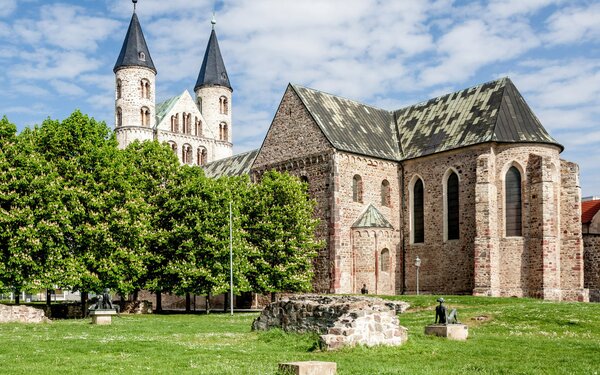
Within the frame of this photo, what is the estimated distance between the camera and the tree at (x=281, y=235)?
4409cm

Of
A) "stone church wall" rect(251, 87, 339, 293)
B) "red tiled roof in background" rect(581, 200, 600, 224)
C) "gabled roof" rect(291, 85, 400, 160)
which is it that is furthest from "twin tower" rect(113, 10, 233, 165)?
"red tiled roof in background" rect(581, 200, 600, 224)

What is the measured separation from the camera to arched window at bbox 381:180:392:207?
49.2 meters

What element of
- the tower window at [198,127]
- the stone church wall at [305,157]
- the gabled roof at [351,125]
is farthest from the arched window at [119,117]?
the gabled roof at [351,125]

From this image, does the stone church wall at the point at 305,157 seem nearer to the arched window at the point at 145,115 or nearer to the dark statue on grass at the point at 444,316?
the dark statue on grass at the point at 444,316

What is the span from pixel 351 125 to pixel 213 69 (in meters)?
50.8

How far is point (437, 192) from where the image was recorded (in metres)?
46.7

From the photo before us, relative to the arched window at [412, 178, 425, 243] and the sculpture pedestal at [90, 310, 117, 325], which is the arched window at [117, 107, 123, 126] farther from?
the sculpture pedestal at [90, 310, 117, 325]

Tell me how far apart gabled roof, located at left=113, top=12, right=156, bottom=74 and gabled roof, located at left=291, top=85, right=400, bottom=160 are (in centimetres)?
4138

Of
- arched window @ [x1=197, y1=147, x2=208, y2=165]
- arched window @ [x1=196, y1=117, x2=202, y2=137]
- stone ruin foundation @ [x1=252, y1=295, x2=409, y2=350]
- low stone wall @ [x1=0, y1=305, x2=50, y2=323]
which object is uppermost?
arched window @ [x1=196, y1=117, x2=202, y2=137]

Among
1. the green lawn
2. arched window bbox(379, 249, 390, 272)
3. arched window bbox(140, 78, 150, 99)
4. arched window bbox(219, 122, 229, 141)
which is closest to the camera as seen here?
the green lawn

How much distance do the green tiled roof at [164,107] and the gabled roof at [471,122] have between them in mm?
45599

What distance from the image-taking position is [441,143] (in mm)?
47000

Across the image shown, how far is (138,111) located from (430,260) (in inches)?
2059

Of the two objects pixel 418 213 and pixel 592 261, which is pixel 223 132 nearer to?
pixel 418 213
